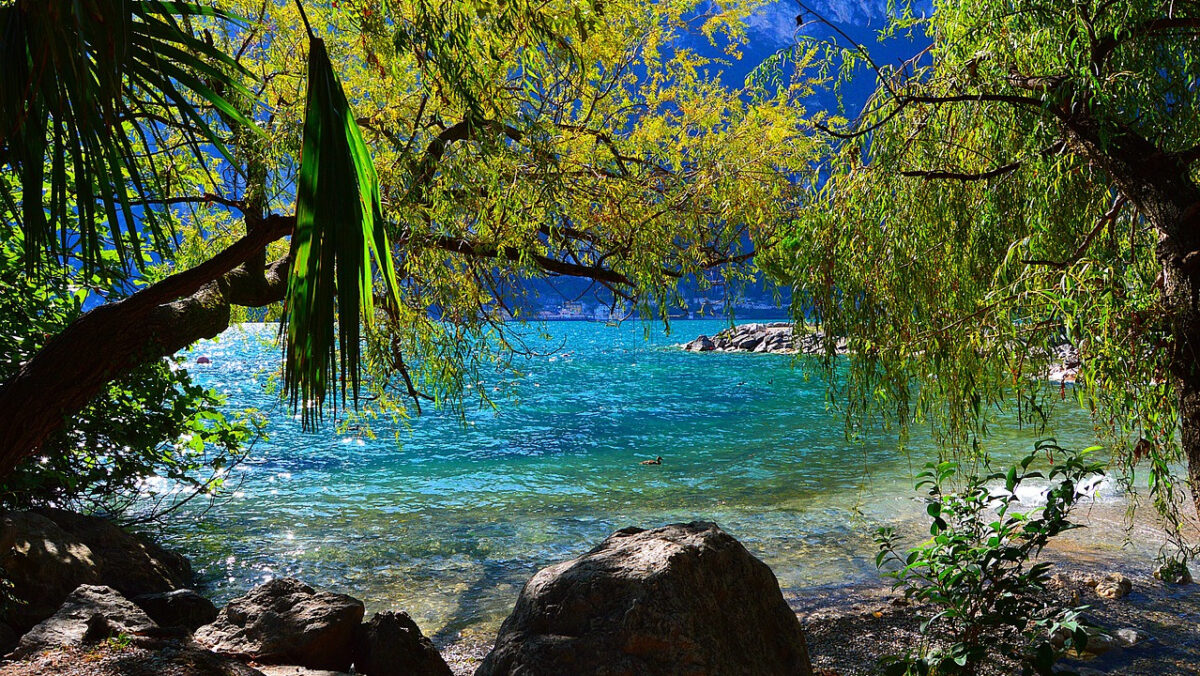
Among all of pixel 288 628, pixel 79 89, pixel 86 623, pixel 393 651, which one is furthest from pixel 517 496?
pixel 79 89

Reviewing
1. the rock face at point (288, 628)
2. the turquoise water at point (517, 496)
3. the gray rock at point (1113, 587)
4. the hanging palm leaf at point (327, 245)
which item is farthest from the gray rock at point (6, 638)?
the gray rock at point (1113, 587)

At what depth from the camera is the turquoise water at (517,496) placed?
9.23 meters

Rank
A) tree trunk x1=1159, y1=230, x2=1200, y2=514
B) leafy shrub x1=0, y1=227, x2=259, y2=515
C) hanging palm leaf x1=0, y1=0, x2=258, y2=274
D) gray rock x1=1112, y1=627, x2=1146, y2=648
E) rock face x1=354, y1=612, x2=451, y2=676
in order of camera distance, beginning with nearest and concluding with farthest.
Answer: hanging palm leaf x1=0, y1=0, x2=258, y2=274 → tree trunk x1=1159, y1=230, x2=1200, y2=514 → rock face x1=354, y1=612, x2=451, y2=676 → gray rock x1=1112, y1=627, x2=1146, y2=648 → leafy shrub x1=0, y1=227, x2=259, y2=515

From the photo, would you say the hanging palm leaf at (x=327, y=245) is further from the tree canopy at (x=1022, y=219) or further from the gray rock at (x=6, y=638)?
the gray rock at (x=6, y=638)

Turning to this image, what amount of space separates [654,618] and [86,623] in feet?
10.5

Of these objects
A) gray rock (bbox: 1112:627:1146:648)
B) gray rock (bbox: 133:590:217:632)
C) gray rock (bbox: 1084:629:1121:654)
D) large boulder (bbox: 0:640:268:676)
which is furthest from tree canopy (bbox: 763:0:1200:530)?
gray rock (bbox: 133:590:217:632)

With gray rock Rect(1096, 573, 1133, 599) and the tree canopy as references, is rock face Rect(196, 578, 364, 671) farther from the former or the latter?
gray rock Rect(1096, 573, 1133, 599)

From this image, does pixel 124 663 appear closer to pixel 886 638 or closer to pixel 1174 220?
pixel 886 638

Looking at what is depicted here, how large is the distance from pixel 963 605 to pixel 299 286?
310 centimetres

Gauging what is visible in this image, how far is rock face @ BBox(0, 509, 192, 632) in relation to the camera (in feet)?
18.2

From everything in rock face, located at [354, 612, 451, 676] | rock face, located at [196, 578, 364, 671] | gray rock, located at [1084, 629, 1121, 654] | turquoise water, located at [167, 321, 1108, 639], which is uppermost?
rock face, located at [196, 578, 364, 671]

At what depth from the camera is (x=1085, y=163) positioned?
4.57 meters

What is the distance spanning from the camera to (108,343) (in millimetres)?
4547

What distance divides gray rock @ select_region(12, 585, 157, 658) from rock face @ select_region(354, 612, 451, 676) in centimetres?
132
